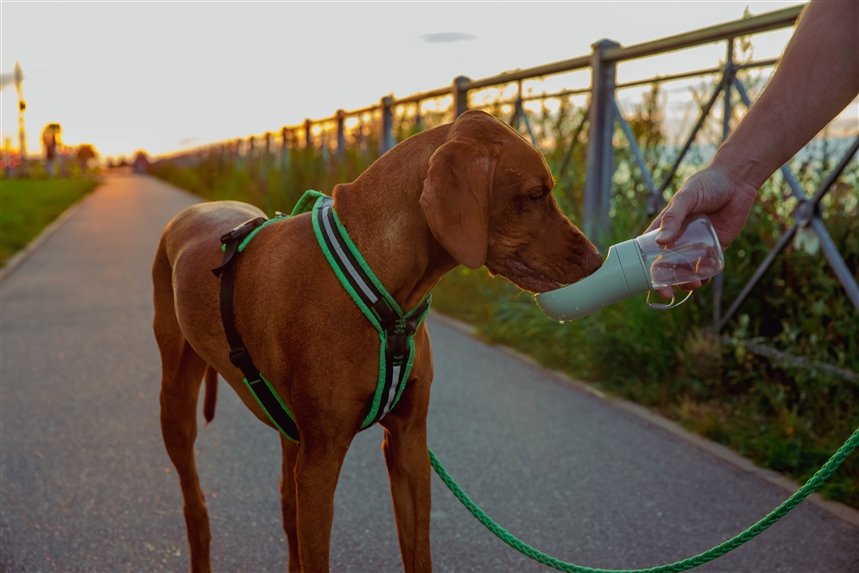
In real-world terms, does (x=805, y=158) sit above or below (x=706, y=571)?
above

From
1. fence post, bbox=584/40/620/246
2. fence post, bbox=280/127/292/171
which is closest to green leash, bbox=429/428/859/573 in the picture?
fence post, bbox=584/40/620/246

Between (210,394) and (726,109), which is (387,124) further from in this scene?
(210,394)

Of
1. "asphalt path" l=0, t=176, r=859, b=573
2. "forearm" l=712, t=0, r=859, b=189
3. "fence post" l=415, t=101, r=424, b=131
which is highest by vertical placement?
"fence post" l=415, t=101, r=424, b=131

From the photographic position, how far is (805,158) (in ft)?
16.5

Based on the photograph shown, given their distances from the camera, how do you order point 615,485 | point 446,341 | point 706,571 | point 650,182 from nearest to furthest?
point 706,571
point 615,485
point 650,182
point 446,341

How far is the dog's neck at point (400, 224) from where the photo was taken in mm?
2133

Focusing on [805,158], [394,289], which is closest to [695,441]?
[805,158]

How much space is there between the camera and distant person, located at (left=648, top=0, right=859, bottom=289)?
6.25 ft

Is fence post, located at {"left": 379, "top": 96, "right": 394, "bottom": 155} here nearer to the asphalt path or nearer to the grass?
the grass

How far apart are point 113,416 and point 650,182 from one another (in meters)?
3.92

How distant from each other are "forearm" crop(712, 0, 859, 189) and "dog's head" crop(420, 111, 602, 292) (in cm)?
44

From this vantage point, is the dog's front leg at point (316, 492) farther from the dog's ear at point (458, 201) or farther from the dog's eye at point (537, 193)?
the dog's eye at point (537, 193)

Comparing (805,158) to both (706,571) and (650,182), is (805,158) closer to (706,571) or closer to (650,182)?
(650,182)

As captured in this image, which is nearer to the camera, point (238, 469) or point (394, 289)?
point (394, 289)
